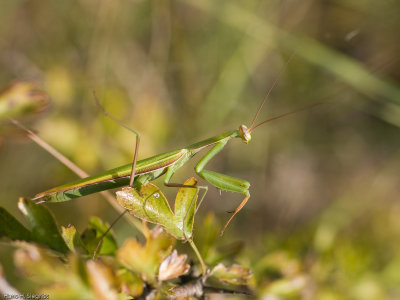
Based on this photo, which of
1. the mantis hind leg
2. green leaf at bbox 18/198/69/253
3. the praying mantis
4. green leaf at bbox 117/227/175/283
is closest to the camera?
green leaf at bbox 117/227/175/283

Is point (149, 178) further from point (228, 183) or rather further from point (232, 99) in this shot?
point (232, 99)

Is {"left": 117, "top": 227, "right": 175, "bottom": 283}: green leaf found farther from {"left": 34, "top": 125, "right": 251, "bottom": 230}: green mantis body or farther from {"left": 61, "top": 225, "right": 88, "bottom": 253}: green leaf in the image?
{"left": 34, "top": 125, "right": 251, "bottom": 230}: green mantis body

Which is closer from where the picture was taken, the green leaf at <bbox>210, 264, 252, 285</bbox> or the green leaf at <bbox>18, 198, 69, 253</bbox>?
the green leaf at <bbox>18, 198, 69, 253</bbox>

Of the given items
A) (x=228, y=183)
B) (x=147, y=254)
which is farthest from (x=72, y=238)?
(x=228, y=183)

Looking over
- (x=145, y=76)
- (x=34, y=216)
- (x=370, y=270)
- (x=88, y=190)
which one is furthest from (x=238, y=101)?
(x=34, y=216)

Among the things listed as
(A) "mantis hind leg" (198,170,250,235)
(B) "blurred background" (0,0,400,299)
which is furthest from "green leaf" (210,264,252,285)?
(B) "blurred background" (0,0,400,299)

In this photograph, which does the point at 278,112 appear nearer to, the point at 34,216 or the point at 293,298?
the point at 293,298

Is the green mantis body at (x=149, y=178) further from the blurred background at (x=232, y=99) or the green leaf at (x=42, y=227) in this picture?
the blurred background at (x=232, y=99)

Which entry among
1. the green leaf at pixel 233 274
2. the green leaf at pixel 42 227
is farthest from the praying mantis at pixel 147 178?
the green leaf at pixel 42 227
